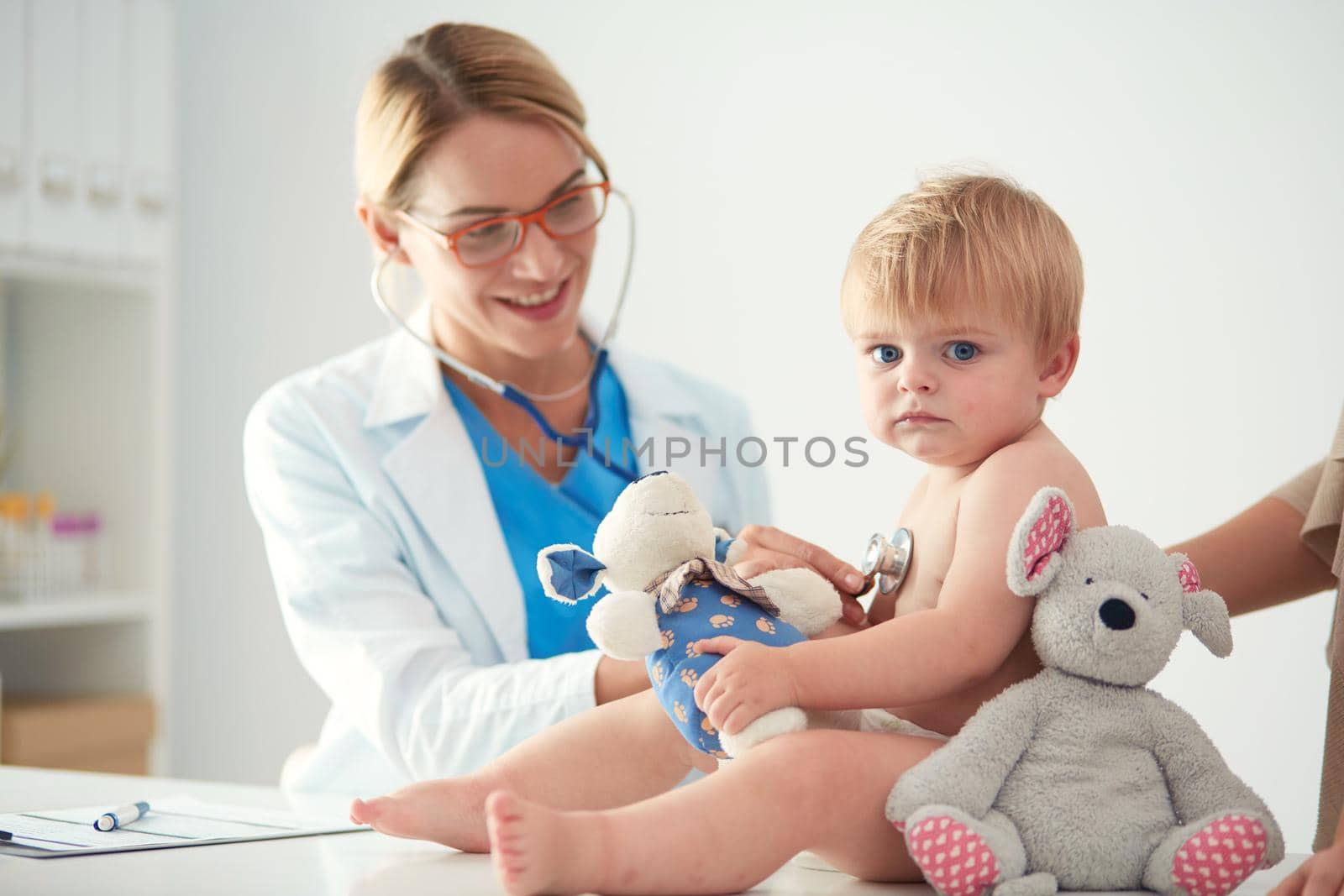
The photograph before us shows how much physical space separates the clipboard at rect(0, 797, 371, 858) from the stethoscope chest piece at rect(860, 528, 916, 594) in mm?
422

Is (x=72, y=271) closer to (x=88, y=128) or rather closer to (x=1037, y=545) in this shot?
(x=88, y=128)

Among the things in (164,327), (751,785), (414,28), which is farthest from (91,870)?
(414,28)

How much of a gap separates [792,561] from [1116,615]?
0.75 feet

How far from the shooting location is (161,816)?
94cm

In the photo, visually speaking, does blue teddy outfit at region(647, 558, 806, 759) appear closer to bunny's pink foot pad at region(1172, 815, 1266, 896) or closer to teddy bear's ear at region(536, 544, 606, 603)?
teddy bear's ear at region(536, 544, 606, 603)

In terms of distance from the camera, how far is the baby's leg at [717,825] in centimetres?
59

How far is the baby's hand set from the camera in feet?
2.08

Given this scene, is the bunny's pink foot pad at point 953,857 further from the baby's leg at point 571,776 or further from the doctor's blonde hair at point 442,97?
the doctor's blonde hair at point 442,97

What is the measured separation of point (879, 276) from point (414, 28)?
7.79 feet

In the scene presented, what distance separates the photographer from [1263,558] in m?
0.99

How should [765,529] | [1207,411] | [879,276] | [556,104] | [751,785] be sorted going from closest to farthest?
[751,785] → [879,276] → [765,529] → [556,104] → [1207,411]

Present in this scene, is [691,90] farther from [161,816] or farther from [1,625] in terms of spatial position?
[161,816]

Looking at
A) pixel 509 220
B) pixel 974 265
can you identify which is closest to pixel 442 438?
pixel 509 220

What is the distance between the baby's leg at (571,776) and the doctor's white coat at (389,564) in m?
0.31
